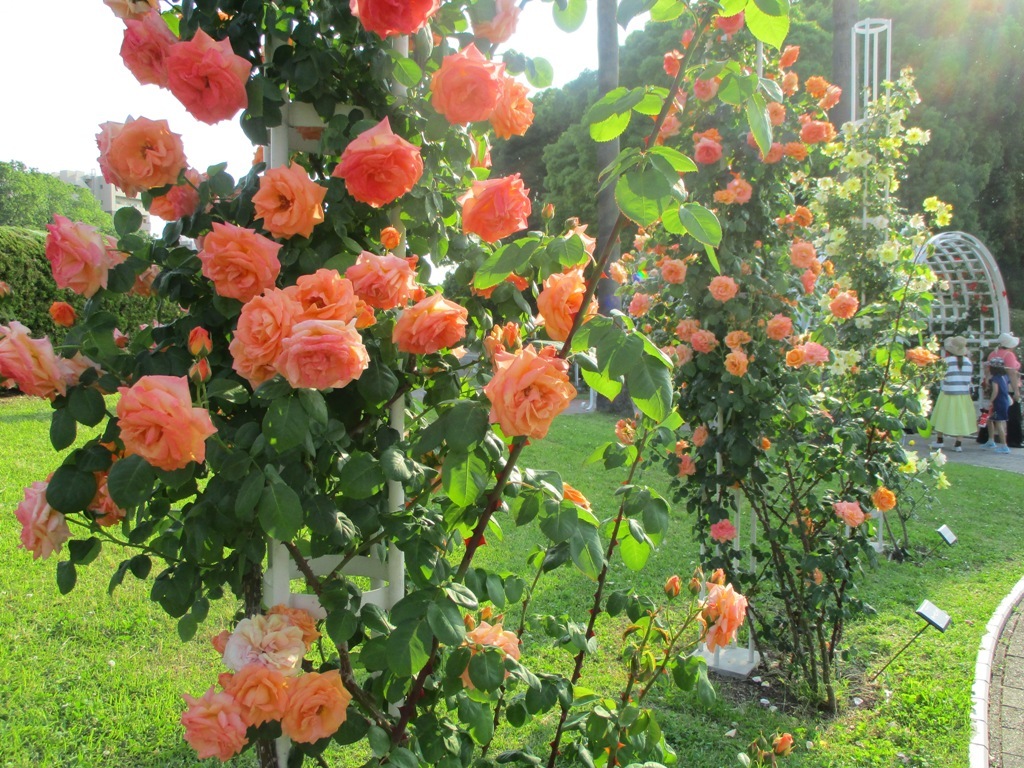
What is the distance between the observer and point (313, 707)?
1148 millimetres

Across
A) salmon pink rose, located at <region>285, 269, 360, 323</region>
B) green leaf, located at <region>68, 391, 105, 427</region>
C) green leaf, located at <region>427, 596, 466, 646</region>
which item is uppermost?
salmon pink rose, located at <region>285, 269, 360, 323</region>

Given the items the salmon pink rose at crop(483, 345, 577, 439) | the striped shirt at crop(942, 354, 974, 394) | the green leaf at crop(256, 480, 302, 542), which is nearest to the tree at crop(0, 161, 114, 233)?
the striped shirt at crop(942, 354, 974, 394)

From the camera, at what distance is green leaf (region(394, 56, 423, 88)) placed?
126 centimetres

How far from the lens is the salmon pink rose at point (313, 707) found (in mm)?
1145

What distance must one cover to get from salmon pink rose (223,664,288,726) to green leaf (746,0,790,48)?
112 cm

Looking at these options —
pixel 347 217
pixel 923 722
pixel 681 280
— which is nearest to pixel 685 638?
pixel 923 722

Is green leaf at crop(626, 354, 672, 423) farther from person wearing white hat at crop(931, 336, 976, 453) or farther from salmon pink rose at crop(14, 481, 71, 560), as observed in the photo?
person wearing white hat at crop(931, 336, 976, 453)

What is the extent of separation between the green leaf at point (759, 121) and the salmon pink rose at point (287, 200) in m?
Result: 0.65

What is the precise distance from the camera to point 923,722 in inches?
116

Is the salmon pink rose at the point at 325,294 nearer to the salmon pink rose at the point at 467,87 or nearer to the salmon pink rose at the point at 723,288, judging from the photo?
the salmon pink rose at the point at 467,87

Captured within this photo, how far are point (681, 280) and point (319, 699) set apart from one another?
8.14 ft

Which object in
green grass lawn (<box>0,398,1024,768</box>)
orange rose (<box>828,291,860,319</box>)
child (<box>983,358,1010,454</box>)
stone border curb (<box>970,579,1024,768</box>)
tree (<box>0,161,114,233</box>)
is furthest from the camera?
tree (<box>0,161,114,233</box>)

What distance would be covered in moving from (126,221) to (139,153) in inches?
6.9

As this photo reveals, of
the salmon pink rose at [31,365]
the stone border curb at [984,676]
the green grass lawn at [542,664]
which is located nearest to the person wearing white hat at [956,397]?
the green grass lawn at [542,664]
